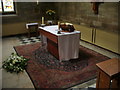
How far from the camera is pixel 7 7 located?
221 inches

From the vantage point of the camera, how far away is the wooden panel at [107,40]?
3.81m

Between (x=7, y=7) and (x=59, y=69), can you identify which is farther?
(x=7, y=7)

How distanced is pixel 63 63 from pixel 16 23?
11.8 feet

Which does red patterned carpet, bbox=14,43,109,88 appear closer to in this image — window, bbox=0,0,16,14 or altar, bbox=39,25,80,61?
altar, bbox=39,25,80,61

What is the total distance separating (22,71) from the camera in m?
2.92

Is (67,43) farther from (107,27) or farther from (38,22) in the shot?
(38,22)

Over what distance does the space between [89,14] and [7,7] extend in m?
3.62

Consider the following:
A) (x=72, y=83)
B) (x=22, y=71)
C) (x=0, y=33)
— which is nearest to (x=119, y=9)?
(x=72, y=83)

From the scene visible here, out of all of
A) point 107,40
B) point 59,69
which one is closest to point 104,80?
point 59,69

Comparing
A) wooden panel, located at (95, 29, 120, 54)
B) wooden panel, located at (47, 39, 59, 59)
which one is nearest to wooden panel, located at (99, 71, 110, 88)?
wooden panel, located at (47, 39, 59, 59)

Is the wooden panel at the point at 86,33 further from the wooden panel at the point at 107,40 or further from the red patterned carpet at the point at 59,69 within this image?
the red patterned carpet at the point at 59,69

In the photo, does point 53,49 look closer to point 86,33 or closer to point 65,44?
point 65,44

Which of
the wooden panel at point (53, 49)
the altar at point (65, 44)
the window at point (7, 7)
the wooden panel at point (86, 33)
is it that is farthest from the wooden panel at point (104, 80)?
the window at point (7, 7)

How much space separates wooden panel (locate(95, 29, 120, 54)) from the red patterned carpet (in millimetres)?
474
